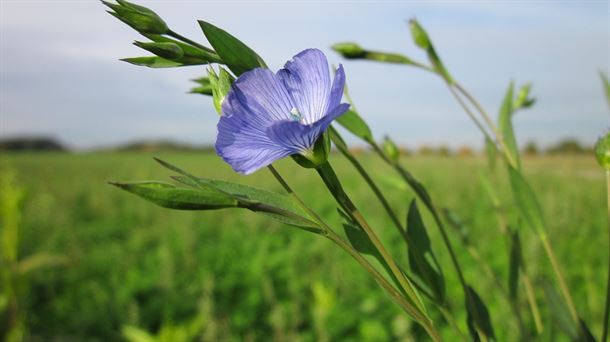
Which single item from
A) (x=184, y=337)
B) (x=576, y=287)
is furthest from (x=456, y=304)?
(x=184, y=337)

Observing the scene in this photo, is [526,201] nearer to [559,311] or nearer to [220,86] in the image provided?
[559,311]

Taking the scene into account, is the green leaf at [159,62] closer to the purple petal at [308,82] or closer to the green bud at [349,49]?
the purple petal at [308,82]

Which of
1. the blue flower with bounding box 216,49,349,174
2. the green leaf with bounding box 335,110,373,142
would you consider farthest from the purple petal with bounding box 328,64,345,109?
the green leaf with bounding box 335,110,373,142

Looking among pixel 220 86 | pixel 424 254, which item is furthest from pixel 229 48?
pixel 424 254

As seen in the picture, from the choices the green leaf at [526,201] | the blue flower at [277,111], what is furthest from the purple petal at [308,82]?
the green leaf at [526,201]

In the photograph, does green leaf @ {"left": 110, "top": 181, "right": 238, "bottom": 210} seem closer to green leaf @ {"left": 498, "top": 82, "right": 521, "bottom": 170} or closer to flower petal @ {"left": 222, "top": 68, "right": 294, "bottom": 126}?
flower petal @ {"left": 222, "top": 68, "right": 294, "bottom": 126}

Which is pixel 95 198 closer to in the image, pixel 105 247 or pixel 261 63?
pixel 105 247

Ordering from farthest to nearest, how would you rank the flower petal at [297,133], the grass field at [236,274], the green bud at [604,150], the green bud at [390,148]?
the grass field at [236,274] < the green bud at [390,148] < the green bud at [604,150] < the flower petal at [297,133]
